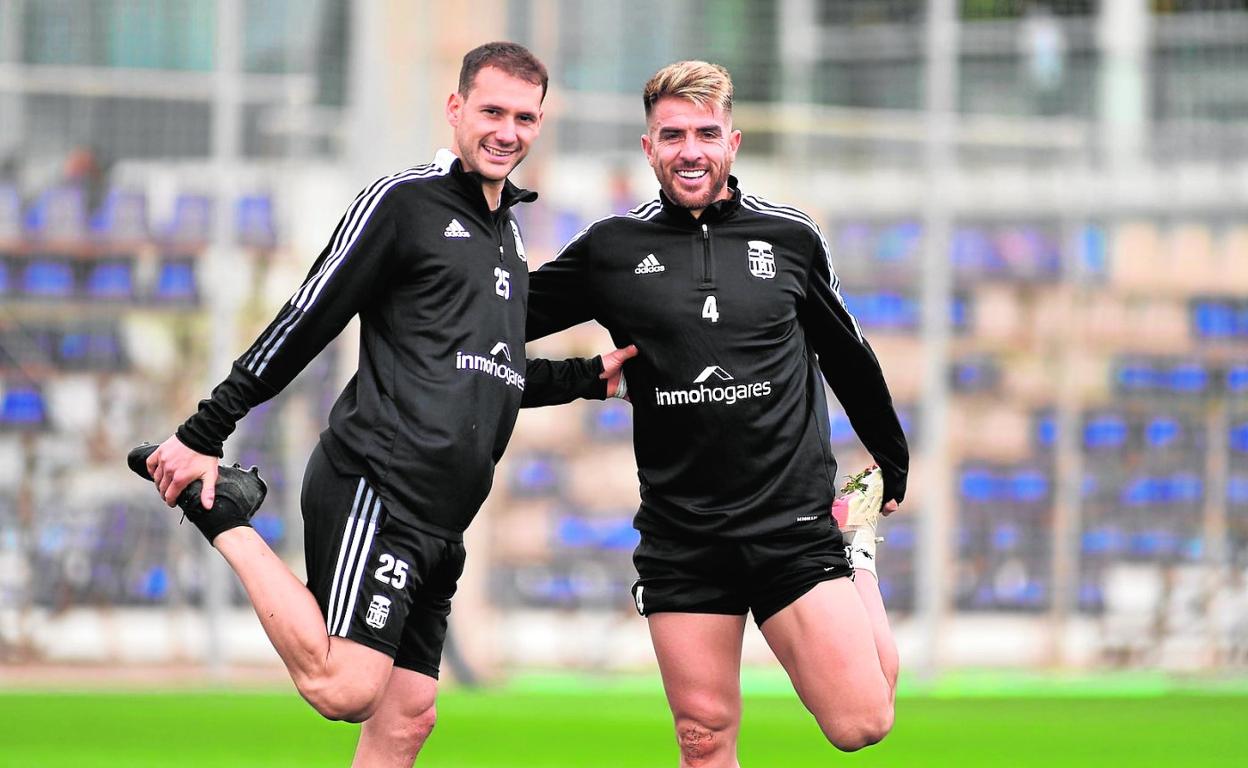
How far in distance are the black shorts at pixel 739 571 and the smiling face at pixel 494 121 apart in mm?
1235

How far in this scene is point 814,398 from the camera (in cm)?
620

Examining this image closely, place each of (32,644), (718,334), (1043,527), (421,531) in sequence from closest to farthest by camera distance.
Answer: (421,531) → (718,334) → (32,644) → (1043,527)

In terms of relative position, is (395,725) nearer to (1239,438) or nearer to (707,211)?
(707,211)

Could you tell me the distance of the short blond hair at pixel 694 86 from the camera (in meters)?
5.91

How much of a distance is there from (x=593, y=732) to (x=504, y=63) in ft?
17.5

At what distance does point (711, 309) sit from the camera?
235 inches

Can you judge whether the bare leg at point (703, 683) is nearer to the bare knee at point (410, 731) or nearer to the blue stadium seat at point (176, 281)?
the bare knee at point (410, 731)

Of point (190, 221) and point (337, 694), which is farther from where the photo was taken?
point (190, 221)

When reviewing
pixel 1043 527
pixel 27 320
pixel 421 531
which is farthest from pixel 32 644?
pixel 421 531

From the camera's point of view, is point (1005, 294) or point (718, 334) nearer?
point (718, 334)

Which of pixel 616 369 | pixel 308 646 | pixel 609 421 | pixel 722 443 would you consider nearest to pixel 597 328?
pixel 609 421

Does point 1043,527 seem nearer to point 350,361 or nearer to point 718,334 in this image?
point 350,361

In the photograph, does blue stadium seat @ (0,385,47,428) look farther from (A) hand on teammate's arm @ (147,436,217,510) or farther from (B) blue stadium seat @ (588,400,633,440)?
(A) hand on teammate's arm @ (147,436,217,510)

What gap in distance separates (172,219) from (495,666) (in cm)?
371
